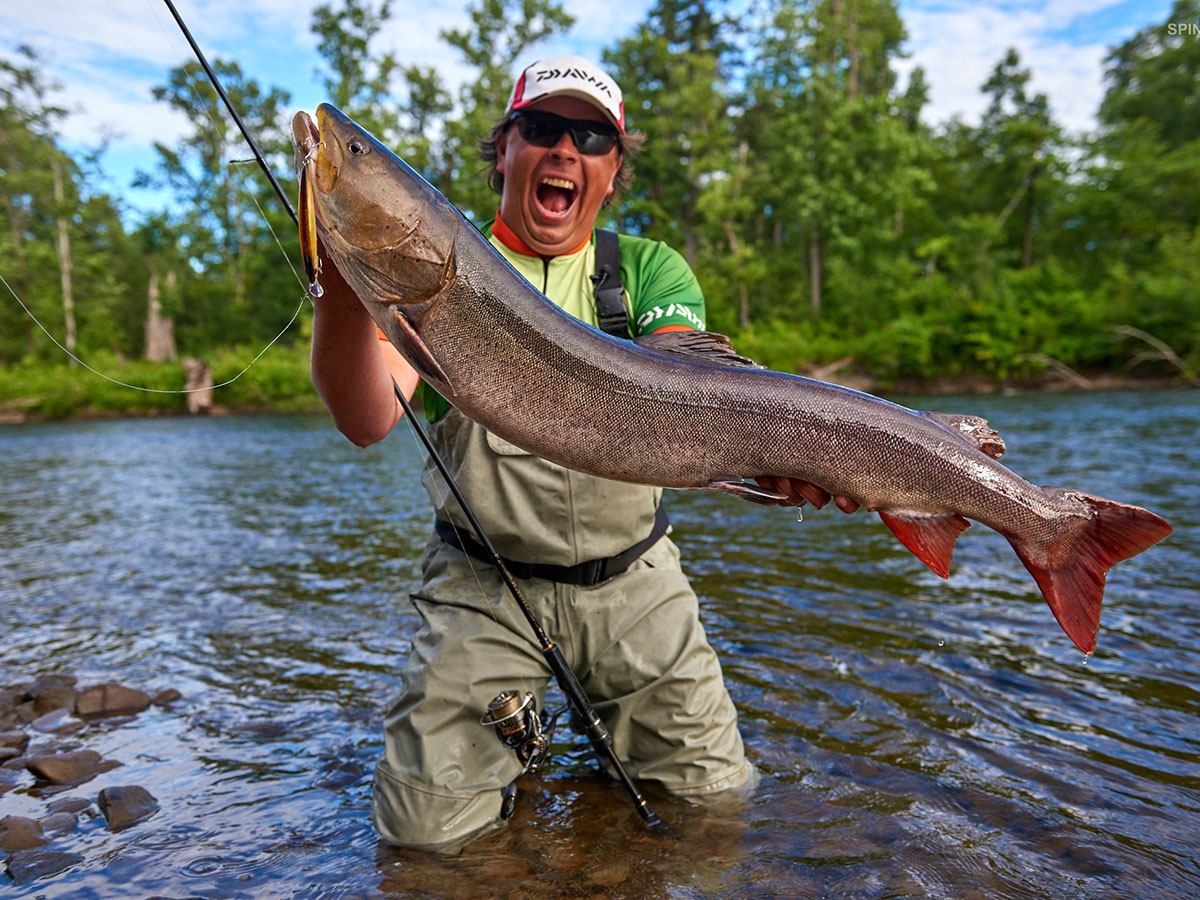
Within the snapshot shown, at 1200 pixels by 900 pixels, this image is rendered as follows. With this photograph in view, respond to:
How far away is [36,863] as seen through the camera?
277cm

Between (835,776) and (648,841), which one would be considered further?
(835,776)

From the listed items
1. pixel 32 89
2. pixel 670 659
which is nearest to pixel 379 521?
pixel 670 659

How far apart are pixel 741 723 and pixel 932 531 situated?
192 cm

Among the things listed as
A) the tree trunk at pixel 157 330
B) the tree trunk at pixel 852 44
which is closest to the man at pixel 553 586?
the tree trunk at pixel 852 44

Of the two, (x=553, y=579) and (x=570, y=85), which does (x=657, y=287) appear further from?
(x=553, y=579)

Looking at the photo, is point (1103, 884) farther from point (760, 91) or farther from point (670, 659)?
point (760, 91)

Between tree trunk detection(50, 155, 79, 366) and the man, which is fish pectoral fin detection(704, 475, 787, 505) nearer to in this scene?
the man

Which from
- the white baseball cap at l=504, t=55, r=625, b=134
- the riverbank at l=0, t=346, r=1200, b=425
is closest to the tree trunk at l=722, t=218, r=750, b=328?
the riverbank at l=0, t=346, r=1200, b=425

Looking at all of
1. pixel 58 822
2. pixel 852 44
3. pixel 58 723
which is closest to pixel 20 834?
pixel 58 822

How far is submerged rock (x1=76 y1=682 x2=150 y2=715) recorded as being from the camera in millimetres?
4113

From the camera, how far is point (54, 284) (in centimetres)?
4319

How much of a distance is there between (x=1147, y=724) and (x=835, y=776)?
5.43 feet

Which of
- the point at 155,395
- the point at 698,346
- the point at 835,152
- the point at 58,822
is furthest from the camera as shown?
the point at 835,152

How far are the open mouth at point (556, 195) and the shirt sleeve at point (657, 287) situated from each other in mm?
289
